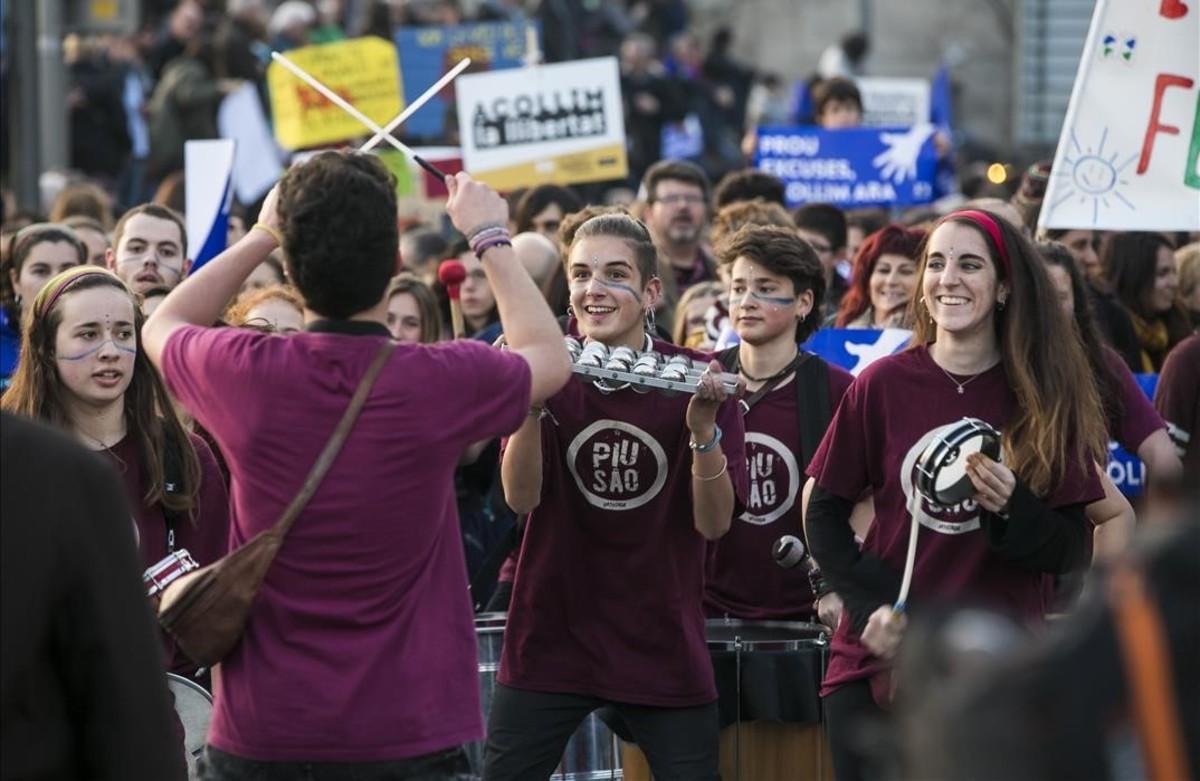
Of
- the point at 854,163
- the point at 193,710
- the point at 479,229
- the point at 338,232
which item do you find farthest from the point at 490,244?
the point at 854,163

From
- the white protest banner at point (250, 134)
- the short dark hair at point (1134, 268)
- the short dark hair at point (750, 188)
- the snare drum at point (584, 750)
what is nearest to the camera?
the snare drum at point (584, 750)

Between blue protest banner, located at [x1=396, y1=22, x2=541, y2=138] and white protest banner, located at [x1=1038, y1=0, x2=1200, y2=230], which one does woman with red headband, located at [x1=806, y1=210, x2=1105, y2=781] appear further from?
blue protest banner, located at [x1=396, y1=22, x2=541, y2=138]

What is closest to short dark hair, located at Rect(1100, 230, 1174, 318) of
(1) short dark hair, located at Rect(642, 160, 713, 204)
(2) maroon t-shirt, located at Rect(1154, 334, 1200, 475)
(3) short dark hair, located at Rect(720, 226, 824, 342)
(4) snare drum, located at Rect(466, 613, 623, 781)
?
(2) maroon t-shirt, located at Rect(1154, 334, 1200, 475)

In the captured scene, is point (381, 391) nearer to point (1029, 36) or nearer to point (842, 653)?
point (842, 653)

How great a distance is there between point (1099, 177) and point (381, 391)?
4902 millimetres

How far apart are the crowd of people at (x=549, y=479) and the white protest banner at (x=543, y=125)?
2.32 metres

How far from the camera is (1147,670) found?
89.1 inches

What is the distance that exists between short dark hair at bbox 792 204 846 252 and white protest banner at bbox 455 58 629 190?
187 cm

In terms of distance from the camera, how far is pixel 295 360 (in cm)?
413

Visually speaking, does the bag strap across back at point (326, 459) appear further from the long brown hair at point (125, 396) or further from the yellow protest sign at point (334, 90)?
the yellow protest sign at point (334, 90)

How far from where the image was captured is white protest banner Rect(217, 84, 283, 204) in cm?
1484

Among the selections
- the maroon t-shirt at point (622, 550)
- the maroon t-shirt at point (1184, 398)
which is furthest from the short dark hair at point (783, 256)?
the maroon t-shirt at point (1184, 398)

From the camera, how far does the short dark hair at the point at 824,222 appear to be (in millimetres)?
10188

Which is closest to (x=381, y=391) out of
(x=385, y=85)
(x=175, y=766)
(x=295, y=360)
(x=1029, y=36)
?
(x=295, y=360)
